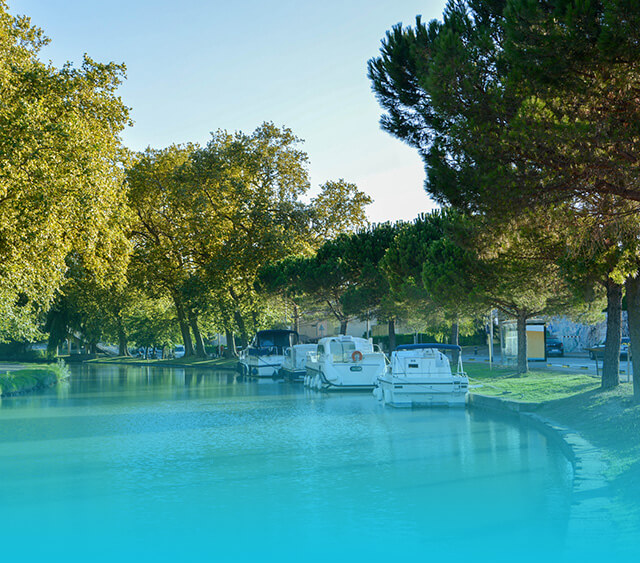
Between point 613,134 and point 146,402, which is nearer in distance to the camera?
point 613,134

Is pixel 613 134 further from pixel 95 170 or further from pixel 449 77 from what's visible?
pixel 95 170

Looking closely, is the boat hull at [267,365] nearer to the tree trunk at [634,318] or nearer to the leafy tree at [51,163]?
the leafy tree at [51,163]

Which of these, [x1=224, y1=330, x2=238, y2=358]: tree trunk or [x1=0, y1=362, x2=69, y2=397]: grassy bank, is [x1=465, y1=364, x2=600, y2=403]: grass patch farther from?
[x1=224, y1=330, x2=238, y2=358]: tree trunk

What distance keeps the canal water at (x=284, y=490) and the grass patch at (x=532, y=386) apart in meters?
1.93

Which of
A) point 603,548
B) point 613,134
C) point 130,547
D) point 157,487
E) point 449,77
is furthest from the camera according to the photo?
point 449,77

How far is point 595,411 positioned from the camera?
15125mm

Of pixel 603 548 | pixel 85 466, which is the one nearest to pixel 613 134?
pixel 603 548

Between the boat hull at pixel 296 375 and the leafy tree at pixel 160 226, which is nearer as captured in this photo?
the boat hull at pixel 296 375

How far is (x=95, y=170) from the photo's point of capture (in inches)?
984

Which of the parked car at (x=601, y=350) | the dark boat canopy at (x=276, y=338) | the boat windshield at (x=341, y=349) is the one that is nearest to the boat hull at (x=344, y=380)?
the boat windshield at (x=341, y=349)

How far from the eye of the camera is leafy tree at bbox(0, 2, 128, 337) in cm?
2284

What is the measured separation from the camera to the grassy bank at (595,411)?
10.2 metres

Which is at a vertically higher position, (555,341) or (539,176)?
(539,176)

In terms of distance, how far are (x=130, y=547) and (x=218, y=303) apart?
47.2 m
